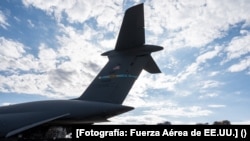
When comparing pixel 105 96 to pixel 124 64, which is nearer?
pixel 105 96

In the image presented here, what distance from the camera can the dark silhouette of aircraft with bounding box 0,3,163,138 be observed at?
43.0ft

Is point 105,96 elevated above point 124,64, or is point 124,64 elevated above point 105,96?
point 124,64

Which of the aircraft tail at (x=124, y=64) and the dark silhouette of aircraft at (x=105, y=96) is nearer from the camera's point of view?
the dark silhouette of aircraft at (x=105, y=96)

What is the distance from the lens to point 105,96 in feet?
48.4

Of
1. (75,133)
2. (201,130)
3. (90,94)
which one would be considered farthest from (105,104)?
(201,130)

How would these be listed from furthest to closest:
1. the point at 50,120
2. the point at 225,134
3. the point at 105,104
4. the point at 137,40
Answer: the point at 137,40 < the point at 105,104 < the point at 50,120 < the point at 225,134

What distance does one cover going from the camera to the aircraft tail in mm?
14461

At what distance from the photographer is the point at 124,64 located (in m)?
15.7

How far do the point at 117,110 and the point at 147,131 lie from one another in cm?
326

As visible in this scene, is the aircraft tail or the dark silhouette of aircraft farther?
the aircraft tail

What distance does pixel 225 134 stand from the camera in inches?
416

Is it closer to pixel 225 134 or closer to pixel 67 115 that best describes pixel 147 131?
pixel 225 134

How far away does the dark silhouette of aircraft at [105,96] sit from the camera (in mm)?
13102

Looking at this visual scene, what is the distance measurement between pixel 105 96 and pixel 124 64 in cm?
207
